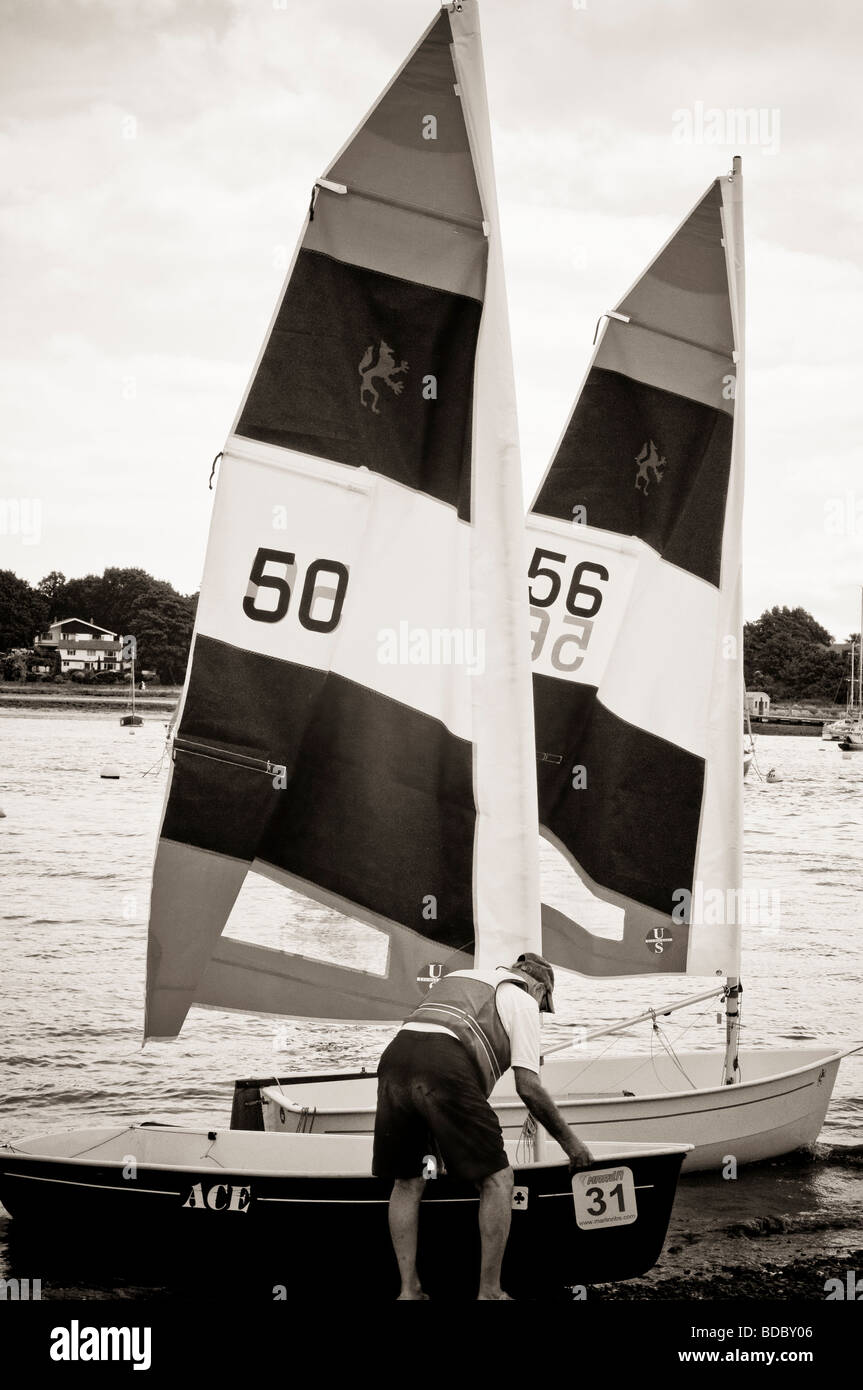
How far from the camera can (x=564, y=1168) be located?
5430mm

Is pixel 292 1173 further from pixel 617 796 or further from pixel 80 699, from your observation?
pixel 80 699

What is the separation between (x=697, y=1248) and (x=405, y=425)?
4.76 m

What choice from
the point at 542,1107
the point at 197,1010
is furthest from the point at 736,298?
the point at 197,1010

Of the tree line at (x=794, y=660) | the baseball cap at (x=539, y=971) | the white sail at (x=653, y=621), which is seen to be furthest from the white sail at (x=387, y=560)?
the tree line at (x=794, y=660)

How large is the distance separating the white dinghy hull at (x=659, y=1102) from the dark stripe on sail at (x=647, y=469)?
3.09 meters

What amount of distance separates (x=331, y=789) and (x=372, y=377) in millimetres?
1852

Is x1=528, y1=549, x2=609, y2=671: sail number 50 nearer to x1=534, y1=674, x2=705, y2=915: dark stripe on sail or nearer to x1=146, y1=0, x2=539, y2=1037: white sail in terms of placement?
x1=534, y1=674, x2=705, y2=915: dark stripe on sail

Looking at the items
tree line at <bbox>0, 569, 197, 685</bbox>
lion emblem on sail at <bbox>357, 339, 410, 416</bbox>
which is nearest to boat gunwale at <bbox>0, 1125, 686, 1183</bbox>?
lion emblem on sail at <bbox>357, 339, 410, 416</bbox>

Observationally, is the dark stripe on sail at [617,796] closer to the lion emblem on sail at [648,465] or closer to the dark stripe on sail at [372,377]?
the lion emblem on sail at [648,465]

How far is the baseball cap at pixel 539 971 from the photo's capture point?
543 centimetres

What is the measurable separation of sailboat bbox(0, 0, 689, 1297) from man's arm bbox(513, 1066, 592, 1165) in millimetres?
438

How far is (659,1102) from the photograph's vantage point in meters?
7.34
